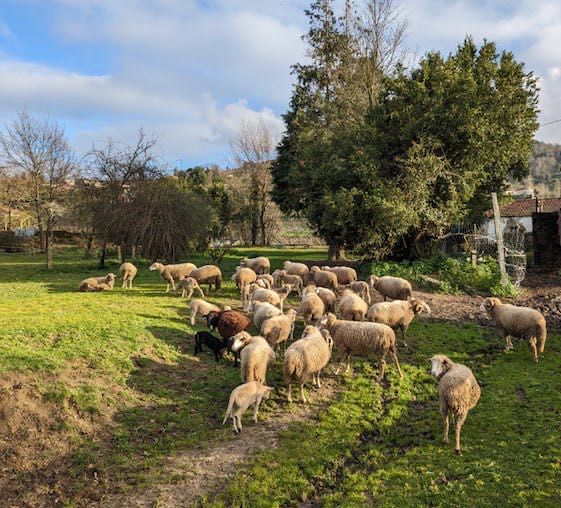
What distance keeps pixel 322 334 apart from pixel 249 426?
316 centimetres

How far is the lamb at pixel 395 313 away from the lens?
12242mm

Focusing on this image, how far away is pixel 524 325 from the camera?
11625 millimetres

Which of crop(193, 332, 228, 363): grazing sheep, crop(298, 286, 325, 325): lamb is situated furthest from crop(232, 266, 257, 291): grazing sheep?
crop(193, 332, 228, 363): grazing sheep

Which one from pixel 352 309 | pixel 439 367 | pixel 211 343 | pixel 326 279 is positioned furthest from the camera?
pixel 326 279

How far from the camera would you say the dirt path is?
613 centimetres

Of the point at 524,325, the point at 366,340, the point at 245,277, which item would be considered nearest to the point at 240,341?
the point at 366,340

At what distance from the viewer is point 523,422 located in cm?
820

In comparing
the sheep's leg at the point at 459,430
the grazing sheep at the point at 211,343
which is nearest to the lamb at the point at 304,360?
the grazing sheep at the point at 211,343

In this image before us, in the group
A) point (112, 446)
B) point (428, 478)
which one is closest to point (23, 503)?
point (112, 446)

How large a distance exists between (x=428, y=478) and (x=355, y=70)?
97.1 ft

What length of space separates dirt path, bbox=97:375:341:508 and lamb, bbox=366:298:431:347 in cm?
392

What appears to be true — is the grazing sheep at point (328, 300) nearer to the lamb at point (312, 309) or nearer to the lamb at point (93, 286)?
the lamb at point (312, 309)

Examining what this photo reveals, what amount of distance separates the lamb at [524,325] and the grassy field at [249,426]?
40 cm

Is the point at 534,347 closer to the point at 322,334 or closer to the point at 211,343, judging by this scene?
the point at 322,334
